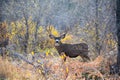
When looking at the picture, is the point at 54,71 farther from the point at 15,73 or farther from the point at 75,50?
the point at 75,50

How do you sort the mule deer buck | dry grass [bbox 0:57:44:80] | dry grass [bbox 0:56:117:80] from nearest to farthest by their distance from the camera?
dry grass [bbox 0:56:117:80]
dry grass [bbox 0:57:44:80]
the mule deer buck

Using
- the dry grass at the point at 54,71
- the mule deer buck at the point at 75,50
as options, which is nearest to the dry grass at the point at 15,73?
the dry grass at the point at 54,71

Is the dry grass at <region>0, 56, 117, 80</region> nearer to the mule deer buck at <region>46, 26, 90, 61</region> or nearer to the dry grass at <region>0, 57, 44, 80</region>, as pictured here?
the dry grass at <region>0, 57, 44, 80</region>

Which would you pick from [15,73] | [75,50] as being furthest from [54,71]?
[75,50]

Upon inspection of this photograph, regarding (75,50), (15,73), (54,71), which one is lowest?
(75,50)

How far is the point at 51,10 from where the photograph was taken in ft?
58.5

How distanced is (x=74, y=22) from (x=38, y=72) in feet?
28.9

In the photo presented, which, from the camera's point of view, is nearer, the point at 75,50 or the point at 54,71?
the point at 54,71

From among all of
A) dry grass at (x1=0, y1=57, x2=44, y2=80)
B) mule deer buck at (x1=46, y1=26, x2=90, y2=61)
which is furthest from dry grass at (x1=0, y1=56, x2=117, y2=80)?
mule deer buck at (x1=46, y1=26, x2=90, y2=61)

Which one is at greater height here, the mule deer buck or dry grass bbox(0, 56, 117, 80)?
dry grass bbox(0, 56, 117, 80)

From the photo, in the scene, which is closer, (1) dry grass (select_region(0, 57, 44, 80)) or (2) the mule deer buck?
(1) dry grass (select_region(0, 57, 44, 80))

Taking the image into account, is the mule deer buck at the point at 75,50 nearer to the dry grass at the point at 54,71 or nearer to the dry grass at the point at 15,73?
the dry grass at the point at 54,71

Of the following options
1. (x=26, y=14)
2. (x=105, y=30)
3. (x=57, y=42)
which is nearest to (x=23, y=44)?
(x=26, y=14)

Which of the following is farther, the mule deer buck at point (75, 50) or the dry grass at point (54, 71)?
the mule deer buck at point (75, 50)
